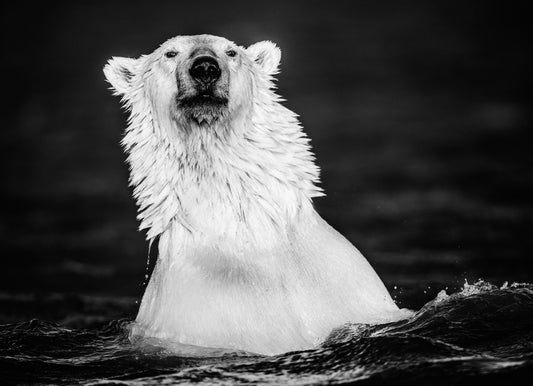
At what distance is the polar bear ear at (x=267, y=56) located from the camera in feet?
22.1

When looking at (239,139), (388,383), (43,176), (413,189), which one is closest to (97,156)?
(43,176)

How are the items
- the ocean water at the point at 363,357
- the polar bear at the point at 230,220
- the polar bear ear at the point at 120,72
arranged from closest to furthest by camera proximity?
the ocean water at the point at 363,357, the polar bear at the point at 230,220, the polar bear ear at the point at 120,72

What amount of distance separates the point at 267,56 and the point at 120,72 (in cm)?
97

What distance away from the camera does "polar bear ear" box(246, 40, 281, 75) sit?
22.1 ft

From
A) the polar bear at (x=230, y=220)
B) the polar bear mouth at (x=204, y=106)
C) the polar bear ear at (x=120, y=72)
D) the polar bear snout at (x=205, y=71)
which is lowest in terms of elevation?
the polar bear at (x=230, y=220)

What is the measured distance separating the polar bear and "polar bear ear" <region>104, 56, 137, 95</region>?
26 cm

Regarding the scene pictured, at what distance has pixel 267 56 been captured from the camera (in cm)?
676

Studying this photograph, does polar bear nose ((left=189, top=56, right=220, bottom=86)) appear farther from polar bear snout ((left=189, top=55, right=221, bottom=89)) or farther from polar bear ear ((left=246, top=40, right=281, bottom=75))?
polar bear ear ((left=246, top=40, right=281, bottom=75))

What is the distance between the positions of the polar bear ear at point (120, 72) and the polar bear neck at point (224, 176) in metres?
0.46

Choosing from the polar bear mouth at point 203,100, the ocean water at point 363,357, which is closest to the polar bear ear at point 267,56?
the polar bear mouth at point 203,100

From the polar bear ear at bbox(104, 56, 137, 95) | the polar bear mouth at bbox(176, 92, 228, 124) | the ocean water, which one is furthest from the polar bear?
the polar bear ear at bbox(104, 56, 137, 95)

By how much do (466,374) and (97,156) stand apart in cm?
1119

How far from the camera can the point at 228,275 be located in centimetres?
581

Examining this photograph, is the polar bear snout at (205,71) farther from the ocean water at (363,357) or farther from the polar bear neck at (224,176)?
A: the ocean water at (363,357)
